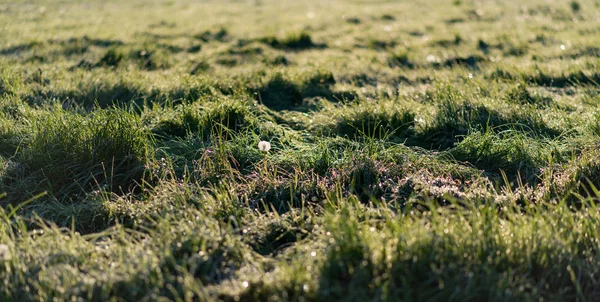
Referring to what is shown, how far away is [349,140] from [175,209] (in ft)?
4.69

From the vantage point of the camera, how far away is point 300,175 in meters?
3.34

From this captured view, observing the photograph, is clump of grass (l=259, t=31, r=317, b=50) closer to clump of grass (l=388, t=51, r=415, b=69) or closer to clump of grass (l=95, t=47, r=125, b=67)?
clump of grass (l=388, t=51, r=415, b=69)

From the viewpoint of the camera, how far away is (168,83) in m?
4.98

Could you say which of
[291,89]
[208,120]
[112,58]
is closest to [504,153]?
[208,120]

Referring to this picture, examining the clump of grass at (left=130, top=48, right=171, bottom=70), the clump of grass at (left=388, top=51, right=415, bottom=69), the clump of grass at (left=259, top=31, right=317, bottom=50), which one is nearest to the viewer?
the clump of grass at (left=130, top=48, right=171, bottom=70)

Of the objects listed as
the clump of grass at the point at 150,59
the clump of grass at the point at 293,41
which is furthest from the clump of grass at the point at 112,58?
Answer: the clump of grass at the point at 293,41

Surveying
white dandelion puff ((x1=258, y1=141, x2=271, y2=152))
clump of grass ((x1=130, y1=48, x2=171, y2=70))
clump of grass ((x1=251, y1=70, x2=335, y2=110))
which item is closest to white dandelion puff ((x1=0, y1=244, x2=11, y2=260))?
white dandelion puff ((x1=258, y1=141, x2=271, y2=152))

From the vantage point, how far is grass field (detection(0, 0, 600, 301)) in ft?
7.54

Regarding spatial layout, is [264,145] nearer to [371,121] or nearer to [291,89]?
[371,121]

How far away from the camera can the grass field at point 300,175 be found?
2.30m

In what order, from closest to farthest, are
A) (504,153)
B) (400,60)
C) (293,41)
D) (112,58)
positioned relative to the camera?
(504,153) → (112,58) → (400,60) → (293,41)

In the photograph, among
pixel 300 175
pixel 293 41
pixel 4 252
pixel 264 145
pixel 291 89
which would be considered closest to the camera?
pixel 4 252

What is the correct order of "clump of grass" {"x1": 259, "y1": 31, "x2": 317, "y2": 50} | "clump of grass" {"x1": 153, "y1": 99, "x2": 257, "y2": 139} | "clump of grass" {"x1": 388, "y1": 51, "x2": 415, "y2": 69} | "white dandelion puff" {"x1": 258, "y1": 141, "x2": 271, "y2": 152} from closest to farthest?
"white dandelion puff" {"x1": 258, "y1": 141, "x2": 271, "y2": 152} < "clump of grass" {"x1": 153, "y1": 99, "x2": 257, "y2": 139} < "clump of grass" {"x1": 388, "y1": 51, "x2": 415, "y2": 69} < "clump of grass" {"x1": 259, "y1": 31, "x2": 317, "y2": 50}

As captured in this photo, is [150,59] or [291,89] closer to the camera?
[291,89]
